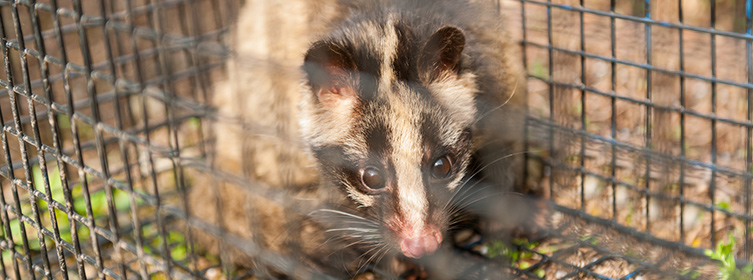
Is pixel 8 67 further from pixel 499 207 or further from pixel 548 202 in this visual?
pixel 548 202

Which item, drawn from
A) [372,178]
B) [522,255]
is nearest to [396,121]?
[372,178]

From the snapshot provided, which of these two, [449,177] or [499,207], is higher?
[449,177]

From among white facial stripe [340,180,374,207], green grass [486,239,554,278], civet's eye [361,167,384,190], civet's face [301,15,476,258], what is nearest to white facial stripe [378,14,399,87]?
civet's face [301,15,476,258]

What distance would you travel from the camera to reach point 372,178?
2500 millimetres

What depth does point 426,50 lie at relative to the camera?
2.43 metres

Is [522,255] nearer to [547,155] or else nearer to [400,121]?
[547,155]

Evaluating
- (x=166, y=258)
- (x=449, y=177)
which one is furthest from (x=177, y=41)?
(x=449, y=177)

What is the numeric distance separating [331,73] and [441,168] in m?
0.51

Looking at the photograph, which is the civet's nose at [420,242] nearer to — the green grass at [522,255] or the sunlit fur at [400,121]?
the sunlit fur at [400,121]

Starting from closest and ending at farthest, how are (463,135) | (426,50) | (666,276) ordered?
(666,276), (426,50), (463,135)

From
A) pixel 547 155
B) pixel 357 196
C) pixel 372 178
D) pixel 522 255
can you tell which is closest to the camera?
pixel 372 178

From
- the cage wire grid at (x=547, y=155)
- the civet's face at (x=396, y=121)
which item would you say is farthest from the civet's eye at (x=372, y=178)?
the cage wire grid at (x=547, y=155)

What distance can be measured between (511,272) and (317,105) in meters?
0.99

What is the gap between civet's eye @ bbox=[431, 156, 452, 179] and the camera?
2520mm
